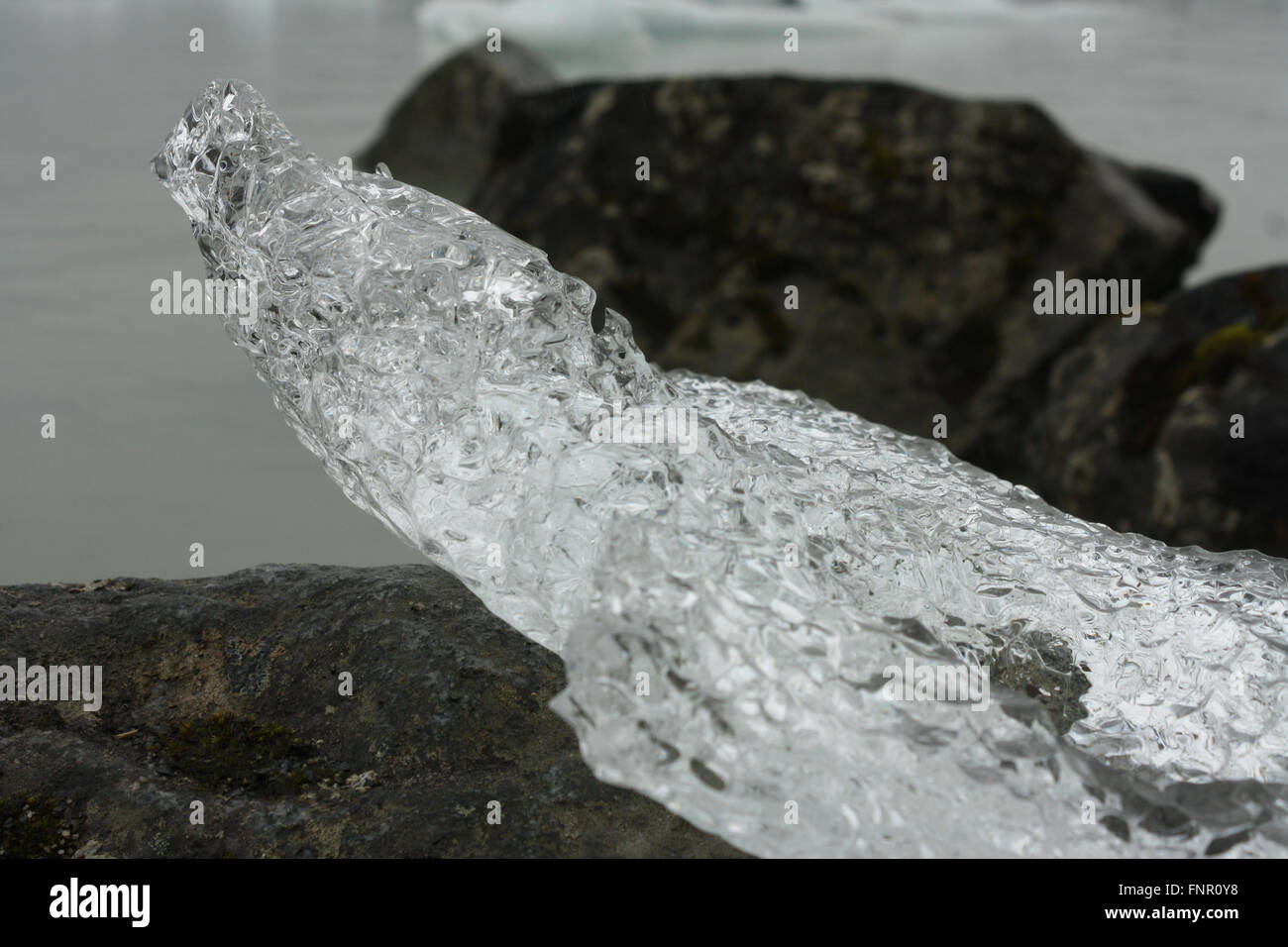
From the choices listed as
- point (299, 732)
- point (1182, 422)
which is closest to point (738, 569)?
point (299, 732)

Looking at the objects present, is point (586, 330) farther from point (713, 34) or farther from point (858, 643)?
point (713, 34)

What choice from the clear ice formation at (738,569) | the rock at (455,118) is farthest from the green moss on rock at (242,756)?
the rock at (455,118)

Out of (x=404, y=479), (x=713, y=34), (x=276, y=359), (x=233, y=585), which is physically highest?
(x=713, y=34)

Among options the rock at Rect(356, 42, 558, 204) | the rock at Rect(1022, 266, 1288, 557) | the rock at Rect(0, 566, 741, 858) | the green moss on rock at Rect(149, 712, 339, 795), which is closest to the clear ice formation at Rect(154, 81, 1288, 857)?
the rock at Rect(0, 566, 741, 858)

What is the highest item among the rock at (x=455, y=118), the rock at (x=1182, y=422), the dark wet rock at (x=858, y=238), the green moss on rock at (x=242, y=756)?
the rock at (x=455, y=118)

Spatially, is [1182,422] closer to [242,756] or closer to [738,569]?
[738,569]

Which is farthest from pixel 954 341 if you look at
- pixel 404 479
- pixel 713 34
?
pixel 713 34

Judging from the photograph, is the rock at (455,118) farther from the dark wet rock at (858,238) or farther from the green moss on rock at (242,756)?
the green moss on rock at (242,756)
